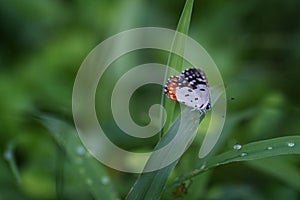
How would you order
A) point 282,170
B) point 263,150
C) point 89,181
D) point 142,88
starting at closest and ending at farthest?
point 263,150 → point 89,181 → point 282,170 → point 142,88

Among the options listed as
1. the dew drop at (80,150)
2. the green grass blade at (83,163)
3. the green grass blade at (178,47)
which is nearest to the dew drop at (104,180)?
the green grass blade at (83,163)

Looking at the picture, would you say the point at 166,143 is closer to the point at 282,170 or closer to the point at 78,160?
the point at 78,160

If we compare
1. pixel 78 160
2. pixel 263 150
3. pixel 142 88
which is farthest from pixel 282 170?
pixel 142 88

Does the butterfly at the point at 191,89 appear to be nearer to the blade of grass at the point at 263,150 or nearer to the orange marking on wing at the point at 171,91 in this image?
the orange marking on wing at the point at 171,91

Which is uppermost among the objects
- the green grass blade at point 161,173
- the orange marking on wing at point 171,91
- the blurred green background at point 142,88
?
the orange marking on wing at point 171,91

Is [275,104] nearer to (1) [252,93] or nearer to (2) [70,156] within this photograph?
(1) [252,93]
